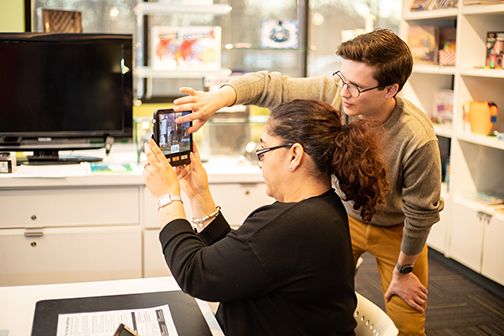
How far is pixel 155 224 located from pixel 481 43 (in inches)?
84.1

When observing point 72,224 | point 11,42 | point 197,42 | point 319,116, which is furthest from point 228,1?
point 319,116

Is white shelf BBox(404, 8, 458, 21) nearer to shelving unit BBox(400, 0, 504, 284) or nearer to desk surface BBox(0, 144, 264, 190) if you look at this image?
shelving unit BBox(400, 0, 504, 284)

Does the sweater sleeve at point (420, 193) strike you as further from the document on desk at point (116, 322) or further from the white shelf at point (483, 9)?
the white shelf at point (483, 9)

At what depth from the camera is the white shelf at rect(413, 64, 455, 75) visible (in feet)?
13.7

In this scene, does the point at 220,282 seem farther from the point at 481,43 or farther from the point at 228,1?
the point at 228,1

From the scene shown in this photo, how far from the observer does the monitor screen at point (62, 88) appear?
3512 millimetres

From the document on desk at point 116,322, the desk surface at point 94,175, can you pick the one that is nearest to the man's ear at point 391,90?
the document on desk at point 116,322

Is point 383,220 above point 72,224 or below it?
above

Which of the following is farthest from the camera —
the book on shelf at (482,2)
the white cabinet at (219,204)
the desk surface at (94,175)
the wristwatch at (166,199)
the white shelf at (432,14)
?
the white shelf at (432,14)

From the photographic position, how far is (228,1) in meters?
4.56

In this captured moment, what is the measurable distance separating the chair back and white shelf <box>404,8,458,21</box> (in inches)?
108

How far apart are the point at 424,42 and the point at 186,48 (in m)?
1.61

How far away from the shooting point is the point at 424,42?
4.51 metres

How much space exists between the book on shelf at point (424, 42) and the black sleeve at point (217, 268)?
10.6 feet
